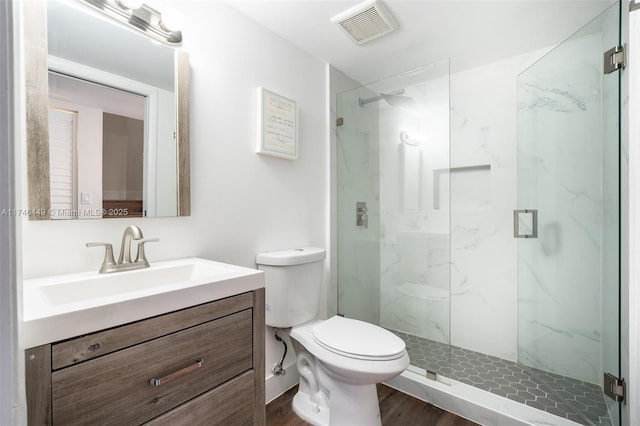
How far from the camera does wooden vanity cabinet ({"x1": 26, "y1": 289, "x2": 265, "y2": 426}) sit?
27.5 inches

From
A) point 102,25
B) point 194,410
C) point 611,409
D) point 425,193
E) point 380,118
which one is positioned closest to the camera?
point 194,410

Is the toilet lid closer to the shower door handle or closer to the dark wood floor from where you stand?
the dark wood floor

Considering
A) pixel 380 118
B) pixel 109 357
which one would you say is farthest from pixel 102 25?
pixel 380 118

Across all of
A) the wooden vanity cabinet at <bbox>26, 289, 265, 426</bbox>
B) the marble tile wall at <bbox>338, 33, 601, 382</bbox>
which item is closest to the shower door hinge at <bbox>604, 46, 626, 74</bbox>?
the marble tile wall at <bbox>338, 33, 601, 382</bbox>

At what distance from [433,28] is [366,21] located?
419mm

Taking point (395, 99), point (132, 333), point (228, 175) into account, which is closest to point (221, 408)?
point (132, 333)

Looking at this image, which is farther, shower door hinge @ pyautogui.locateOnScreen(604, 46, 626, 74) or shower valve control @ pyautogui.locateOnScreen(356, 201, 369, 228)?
shower valve control @ pyautogui.locateOnScreen(356, 201, 369, 228)

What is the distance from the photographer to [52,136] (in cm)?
104

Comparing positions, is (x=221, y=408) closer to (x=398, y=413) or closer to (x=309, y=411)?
(x=309, y=411)

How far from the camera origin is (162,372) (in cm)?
87

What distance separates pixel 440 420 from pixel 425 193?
1.28 m

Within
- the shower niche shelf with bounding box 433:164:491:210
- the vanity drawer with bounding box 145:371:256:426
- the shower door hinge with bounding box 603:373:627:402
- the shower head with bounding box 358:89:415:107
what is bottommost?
the shower door hinge with bounding box 603:373:627:402

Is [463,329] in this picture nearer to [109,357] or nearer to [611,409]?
[611,409]

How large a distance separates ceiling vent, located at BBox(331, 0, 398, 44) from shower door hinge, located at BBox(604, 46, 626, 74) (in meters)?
1.00
